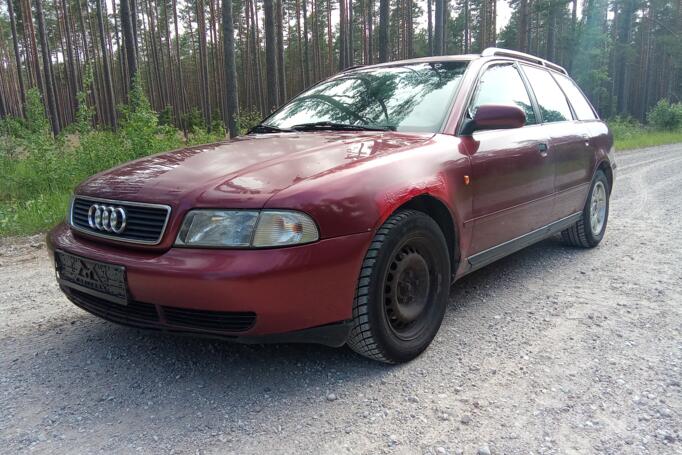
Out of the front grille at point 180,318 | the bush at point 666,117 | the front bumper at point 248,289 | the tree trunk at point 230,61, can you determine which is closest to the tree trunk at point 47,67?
the tree trunk at point 230,61

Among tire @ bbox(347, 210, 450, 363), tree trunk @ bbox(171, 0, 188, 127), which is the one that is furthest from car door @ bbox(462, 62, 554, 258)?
tree trunk @ bbox(171, 0, 188, 127)

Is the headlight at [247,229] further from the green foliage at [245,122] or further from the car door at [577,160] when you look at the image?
the green foliage at [245,122]

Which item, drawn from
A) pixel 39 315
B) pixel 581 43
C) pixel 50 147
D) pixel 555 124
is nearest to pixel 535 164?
pixel 555 124

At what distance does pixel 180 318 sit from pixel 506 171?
88.4 inches

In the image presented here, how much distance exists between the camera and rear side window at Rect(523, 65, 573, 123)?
13.5 ft

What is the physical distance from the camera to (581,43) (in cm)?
3425

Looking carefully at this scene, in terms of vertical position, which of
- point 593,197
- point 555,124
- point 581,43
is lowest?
point 593,197

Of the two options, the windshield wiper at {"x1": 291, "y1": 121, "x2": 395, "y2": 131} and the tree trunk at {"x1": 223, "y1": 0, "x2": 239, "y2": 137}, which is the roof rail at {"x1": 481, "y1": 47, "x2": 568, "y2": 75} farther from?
the tree trunk at {"x1": 223, "y1": 0, "x2": 239, "y2": 137}

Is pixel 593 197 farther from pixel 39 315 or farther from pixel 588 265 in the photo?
pixel 39 315

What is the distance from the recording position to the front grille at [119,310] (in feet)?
7.36

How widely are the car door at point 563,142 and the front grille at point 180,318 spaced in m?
2.89

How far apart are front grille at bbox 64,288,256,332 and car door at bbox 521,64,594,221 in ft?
9.47

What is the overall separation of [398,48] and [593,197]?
37098mm

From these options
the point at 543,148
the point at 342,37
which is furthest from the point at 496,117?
the point at 342,37
